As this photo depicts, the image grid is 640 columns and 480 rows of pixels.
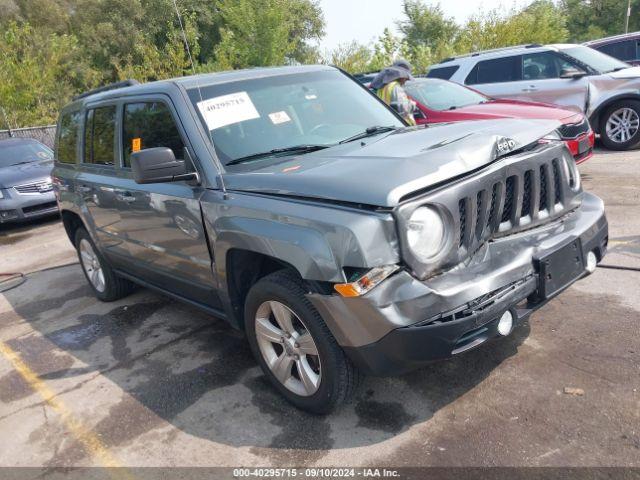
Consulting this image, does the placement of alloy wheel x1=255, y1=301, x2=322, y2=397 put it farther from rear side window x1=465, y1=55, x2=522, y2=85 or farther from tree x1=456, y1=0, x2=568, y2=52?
tree x1=456, y1=0, x2=568, y2=52

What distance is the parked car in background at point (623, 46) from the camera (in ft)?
39.1

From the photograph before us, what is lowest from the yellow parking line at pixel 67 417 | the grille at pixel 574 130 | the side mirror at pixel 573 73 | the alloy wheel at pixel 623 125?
the yellow parking line at pixel 67 417

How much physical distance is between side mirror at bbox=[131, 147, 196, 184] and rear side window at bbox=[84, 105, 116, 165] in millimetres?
1341

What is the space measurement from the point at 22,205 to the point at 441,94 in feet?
23.6

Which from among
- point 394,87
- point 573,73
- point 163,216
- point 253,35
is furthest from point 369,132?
point 253,35

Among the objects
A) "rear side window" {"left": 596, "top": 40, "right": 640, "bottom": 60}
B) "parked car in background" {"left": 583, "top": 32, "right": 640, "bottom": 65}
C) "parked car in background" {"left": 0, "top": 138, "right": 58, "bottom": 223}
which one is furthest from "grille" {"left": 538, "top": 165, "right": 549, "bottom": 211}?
"rear side window" {"left": 596, "top": 40, "right": 640, "bottom": 60}

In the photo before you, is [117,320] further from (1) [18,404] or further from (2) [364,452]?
(2) [364,452]

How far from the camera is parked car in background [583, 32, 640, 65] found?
11.9m

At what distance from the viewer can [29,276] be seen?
6.69 meters

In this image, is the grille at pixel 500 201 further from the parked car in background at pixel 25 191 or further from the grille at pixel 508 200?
the parked car in background at pixel 25 191

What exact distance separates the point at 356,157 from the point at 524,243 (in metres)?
0.97

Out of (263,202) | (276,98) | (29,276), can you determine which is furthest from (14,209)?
(263,202)

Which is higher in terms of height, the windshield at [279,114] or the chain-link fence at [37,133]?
the windshield at [279,114]

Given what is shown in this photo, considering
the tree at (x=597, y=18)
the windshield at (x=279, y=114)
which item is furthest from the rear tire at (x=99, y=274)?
the tree at (x=597, y=18)
